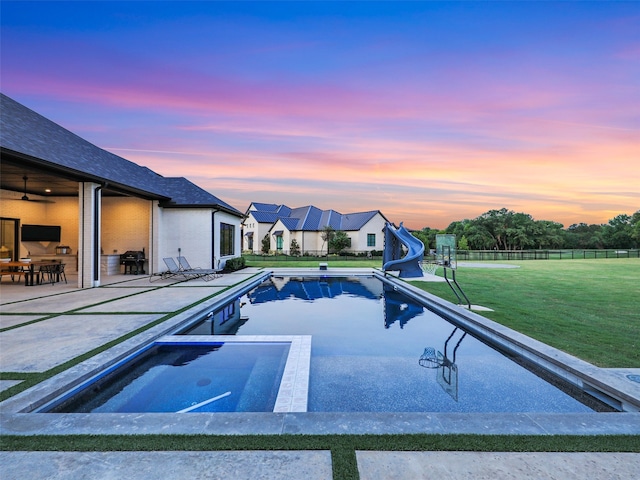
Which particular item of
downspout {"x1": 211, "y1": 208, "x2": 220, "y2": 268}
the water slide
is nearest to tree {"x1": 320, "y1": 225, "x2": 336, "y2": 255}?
the water slide

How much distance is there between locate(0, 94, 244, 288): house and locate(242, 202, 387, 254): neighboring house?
58.6 ft

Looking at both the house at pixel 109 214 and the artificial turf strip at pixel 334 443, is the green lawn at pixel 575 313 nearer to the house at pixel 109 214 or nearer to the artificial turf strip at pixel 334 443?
the artificial turf strip at pixel 334 443

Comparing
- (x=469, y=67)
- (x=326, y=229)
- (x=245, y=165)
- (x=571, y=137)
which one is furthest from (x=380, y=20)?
(x=326, y=229)

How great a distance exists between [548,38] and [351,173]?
1363 centimetres

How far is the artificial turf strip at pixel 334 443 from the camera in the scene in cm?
243

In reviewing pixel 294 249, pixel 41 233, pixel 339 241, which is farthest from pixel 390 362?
pixel 294 249

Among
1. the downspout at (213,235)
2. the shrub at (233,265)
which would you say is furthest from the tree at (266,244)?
the downspout at (213,235)

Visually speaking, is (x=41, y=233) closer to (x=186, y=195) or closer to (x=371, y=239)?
(x=186, y=195)

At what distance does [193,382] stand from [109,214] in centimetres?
1549

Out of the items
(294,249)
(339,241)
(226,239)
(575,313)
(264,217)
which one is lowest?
(575,313)

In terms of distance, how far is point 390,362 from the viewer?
508cm

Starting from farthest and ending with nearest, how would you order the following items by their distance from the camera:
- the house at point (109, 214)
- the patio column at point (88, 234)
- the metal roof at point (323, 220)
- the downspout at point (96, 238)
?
1. the metal roof at point (323, 220)
2. the house at point (109, 214)
3. the downspout at point (96, 238)
4. the patio column at point (88, 234)

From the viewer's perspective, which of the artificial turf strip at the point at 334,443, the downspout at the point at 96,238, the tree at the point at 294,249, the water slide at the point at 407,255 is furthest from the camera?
the tree at the point at 294,249

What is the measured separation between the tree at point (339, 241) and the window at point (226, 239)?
50.8 ft
